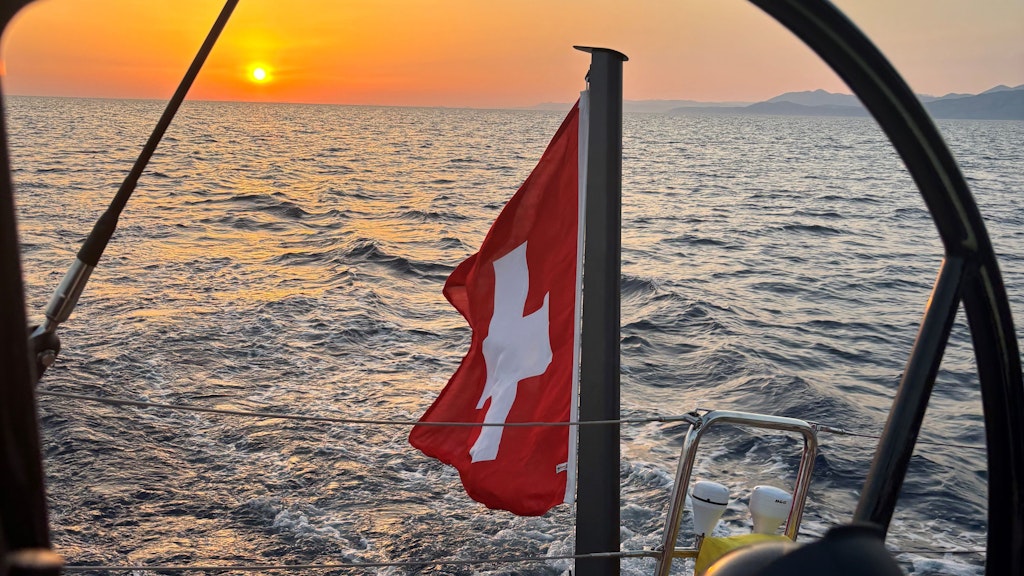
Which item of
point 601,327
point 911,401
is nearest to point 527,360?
point 601,327

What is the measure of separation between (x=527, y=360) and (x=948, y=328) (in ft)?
8.49

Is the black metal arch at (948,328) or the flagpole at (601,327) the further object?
the flagpole at (601,327)

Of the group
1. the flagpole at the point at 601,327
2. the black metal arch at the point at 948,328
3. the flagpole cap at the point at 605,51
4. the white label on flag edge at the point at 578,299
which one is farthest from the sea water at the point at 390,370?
the flagpole cap at the point at 605,51

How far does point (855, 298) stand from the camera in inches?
608

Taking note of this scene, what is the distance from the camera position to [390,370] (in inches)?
405

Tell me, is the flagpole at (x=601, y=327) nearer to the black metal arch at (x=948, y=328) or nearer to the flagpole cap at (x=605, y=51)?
the flagpole cap at (x=605, y=51)

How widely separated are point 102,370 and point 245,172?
2946cm

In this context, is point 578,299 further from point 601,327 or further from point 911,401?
point 911,401

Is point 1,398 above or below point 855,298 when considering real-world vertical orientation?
above

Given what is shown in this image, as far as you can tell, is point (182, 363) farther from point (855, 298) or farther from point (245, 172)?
point (245, 172)

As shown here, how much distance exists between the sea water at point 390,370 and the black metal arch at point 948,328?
836 mm

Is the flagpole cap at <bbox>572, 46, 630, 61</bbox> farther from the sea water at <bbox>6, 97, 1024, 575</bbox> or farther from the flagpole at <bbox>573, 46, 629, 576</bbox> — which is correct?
the sea water at <bbox>6, 97, 1024, 575</bbox>

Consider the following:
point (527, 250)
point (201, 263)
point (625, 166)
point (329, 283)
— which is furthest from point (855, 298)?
point (625, 166)

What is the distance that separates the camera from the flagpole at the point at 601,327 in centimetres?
284
